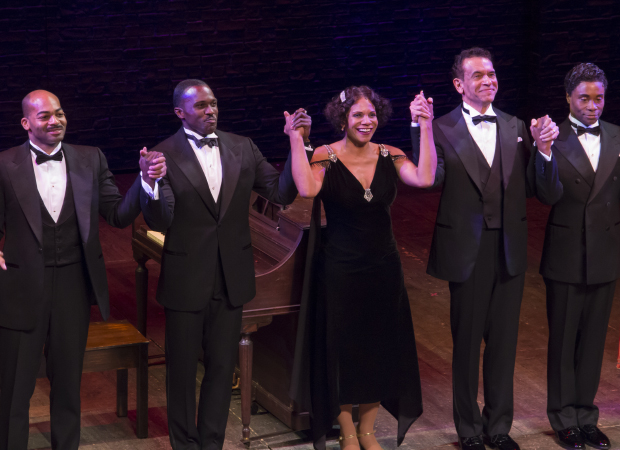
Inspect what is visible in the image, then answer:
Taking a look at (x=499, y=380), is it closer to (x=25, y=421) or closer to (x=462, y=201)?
(x=462, y=201)

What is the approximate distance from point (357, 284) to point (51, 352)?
1.24 metres

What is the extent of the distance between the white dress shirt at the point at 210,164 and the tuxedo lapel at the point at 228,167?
0.03 meters

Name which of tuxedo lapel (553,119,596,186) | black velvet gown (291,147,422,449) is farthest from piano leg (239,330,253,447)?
tuxedo lapel (553,119,596,186)

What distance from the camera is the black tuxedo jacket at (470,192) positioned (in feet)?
12.8

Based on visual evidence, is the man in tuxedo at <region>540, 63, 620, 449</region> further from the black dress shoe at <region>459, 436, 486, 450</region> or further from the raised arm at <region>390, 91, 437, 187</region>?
the raised arm at <region>390, 91, 437, 187</region>

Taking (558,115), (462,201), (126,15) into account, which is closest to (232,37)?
(126,15)

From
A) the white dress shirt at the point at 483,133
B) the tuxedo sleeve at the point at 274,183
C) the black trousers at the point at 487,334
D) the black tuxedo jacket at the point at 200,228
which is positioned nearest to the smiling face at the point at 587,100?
the white dress shirt at the point at 483,133

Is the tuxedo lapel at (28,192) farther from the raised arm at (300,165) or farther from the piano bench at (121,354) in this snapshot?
the raised arm at (300,165)

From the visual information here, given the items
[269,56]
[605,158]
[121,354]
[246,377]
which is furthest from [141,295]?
[269,56]

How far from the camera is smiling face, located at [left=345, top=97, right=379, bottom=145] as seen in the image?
3795 millimetres

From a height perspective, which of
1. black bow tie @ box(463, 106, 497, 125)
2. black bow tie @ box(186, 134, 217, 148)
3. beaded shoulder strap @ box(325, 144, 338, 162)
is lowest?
beaded shoulder strap @ box(325, 144, 338, 162)

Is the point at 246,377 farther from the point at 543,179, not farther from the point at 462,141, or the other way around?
the point at 543,179

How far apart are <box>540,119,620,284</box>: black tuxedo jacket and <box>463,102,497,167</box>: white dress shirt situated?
290 mm

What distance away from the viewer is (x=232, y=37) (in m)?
8.82
